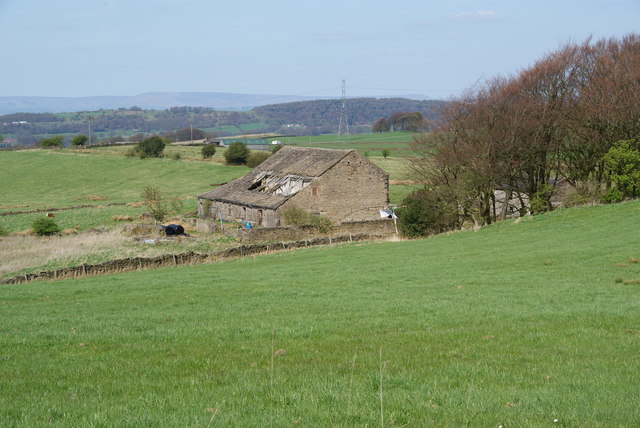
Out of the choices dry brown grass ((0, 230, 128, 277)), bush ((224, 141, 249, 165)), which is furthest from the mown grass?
dry brown grass ((0, 230, 128, 277))

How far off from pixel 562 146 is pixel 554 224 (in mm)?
9794

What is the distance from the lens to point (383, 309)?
53.5ft

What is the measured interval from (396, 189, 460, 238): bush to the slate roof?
915cm

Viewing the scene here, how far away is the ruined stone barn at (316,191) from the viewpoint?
5212cm

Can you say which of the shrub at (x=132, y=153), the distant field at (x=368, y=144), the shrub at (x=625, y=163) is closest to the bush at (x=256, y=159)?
the distant field at (x=368, y=144)

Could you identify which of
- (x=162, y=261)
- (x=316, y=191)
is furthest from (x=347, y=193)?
(x=162, y=261)

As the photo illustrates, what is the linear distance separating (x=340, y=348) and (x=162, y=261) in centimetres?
2463

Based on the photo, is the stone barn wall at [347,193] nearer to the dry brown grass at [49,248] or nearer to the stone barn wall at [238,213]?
the stone barn wall at [238,213]

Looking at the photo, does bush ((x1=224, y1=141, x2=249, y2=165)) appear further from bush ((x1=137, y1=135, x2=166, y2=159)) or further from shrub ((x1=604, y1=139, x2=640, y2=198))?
shrub ((x1=604, y1=139, x2=640, y2=198))

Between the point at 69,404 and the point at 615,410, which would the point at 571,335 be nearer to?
the point at 615,410

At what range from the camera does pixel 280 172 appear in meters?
57.7

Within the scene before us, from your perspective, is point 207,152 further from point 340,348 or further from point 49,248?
point 340,348

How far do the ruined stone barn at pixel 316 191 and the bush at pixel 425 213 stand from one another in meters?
7.62

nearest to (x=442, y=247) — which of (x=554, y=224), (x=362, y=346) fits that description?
(x=554, y=224)
